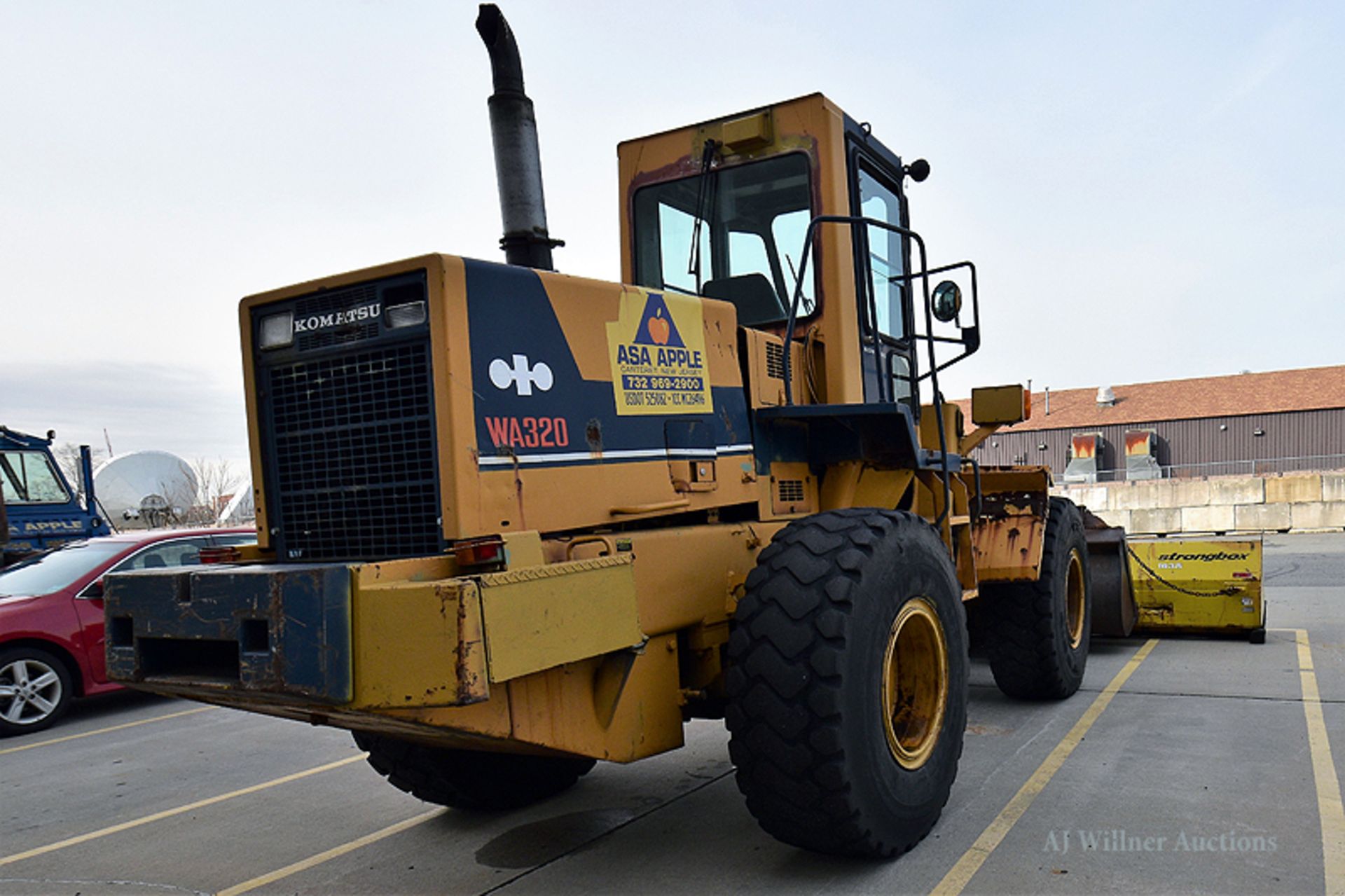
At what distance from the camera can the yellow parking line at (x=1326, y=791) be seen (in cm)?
395

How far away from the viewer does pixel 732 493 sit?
4.66 m

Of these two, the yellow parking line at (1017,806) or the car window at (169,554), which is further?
the car window at (169,554)

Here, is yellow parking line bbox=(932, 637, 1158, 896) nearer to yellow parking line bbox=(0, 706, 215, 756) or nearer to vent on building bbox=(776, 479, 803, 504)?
vent on building bbox=(776, 479, 803, 504)

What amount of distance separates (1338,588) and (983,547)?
10098mm

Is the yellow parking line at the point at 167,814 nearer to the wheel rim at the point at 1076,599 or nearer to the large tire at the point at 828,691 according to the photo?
the large tire at the point at 828,691

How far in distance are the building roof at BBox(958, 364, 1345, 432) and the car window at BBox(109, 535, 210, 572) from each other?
38420 mm

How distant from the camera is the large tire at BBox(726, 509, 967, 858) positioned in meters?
3.73

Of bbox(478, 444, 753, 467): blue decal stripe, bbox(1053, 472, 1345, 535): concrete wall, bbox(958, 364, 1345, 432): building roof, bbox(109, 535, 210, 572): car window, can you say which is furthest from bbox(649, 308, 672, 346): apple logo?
bbox(958, 364, 1345, 432): building roof

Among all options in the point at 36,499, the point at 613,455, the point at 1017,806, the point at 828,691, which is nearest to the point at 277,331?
the point at 613,455

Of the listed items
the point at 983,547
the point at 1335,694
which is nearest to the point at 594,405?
the point at 983,547

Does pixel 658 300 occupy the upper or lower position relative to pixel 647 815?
upper

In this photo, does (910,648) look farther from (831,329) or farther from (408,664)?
(408,664)

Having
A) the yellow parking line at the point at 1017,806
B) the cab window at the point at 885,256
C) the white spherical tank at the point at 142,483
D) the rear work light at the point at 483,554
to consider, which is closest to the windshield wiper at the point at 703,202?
the cab window at the point at 885,256

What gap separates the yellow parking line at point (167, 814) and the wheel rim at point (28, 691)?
3.28 metres
